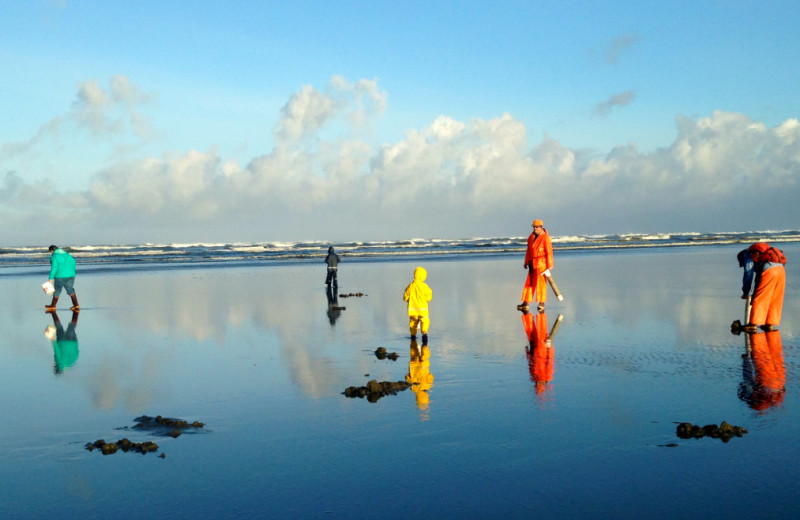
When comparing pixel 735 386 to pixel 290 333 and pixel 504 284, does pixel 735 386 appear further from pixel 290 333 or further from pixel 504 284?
pixel 504 284

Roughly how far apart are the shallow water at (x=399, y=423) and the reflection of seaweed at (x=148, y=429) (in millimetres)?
110

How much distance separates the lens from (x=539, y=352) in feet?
34.8

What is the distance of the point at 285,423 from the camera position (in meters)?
6.88

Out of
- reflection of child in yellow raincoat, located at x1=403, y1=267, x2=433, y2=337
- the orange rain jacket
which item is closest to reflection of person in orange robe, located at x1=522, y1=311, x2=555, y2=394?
the orange rain jacket

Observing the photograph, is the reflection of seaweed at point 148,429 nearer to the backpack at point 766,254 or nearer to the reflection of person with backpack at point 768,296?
the reflection of person with backpack at point 768,296

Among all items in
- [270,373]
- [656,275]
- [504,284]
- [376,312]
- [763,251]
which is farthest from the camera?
[656,275]

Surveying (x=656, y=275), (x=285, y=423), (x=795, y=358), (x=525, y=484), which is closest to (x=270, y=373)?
(x=285, y=423)

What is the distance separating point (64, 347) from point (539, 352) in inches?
328

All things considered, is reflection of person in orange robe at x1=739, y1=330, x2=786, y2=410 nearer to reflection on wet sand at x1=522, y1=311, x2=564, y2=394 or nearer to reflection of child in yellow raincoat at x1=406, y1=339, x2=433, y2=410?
reflection on wet sand at x1=522, y1=311, x2=564, y2=394

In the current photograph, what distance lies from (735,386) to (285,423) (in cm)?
518

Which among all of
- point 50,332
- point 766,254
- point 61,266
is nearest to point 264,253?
point 61,266

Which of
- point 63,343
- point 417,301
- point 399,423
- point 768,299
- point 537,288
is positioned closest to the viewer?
point 399,423

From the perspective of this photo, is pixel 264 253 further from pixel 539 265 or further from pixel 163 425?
pixel 163 425

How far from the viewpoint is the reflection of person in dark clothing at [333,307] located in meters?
15.6
